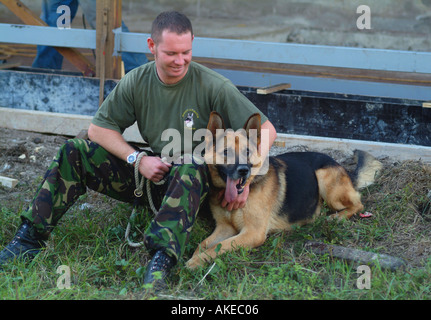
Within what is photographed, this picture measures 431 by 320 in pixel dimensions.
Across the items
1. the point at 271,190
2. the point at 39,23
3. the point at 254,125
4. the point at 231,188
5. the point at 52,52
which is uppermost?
the point at 39,23

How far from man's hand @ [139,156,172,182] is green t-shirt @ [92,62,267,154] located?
0.94ft

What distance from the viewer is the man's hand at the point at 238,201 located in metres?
3.54

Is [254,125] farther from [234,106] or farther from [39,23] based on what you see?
[39,23]

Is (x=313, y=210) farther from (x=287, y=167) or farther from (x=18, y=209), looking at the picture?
(x=18, y=209)

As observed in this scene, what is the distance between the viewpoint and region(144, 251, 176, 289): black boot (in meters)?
2.97

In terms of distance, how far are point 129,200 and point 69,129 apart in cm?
221

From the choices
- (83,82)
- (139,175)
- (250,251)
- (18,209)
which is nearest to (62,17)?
(83,82)

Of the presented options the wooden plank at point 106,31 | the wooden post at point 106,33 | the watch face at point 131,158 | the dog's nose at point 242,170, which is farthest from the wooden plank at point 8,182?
the dog's nose at point 242,170

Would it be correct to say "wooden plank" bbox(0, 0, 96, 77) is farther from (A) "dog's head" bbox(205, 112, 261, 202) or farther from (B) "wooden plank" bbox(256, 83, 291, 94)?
(A) "dog's head" bbox(205, 112, 261, 202)

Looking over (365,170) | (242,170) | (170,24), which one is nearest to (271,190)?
(242,170)

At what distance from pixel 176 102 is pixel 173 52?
1.29ft

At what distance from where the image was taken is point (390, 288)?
9.45 ft

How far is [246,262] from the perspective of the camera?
3340 millimetres

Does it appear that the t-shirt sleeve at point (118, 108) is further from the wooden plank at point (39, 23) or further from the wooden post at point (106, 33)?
the wooden plank at point (39, 23)
